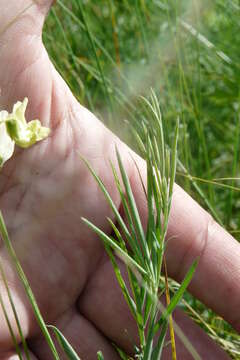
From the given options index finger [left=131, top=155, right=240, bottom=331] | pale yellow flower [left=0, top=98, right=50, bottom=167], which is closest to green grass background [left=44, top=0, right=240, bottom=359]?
index finger [left=131, top=155, right=240, bottom=331]

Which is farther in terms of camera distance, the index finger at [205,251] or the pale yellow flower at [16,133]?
the index finger at [205,251]

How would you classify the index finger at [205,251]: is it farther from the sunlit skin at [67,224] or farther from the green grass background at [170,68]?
the green grass background at [170,68]

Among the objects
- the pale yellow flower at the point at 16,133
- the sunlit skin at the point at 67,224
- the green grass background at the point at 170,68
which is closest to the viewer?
the pale yellow flower at the point at 16,133

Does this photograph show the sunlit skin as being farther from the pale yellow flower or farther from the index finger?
the pale yellow flower

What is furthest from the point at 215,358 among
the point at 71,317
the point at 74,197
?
the point at 74,197

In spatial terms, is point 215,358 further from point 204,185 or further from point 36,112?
point 36,112

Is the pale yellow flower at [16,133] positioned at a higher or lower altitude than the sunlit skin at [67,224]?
higher

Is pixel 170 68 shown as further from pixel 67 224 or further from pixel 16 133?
pixel 16 133

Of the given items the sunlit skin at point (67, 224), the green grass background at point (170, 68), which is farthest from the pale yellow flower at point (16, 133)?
the green grass background at point (170, 68)

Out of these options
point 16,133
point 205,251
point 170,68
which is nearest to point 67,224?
point 205,251
